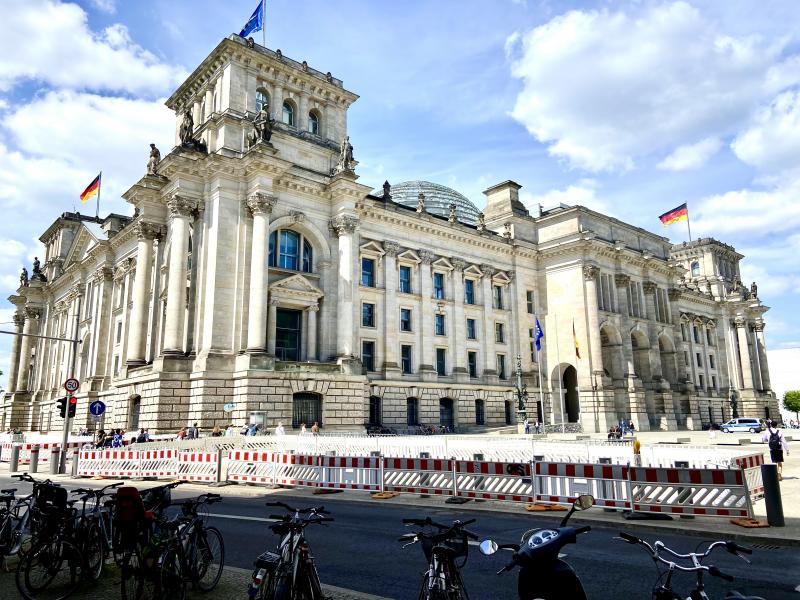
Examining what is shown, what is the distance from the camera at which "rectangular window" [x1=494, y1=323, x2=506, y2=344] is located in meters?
53.0

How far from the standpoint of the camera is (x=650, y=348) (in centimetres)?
5981

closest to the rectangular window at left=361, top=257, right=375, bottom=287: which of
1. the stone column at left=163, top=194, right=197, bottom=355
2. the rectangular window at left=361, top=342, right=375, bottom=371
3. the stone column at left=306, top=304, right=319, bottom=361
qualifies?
the rectangular window at left=361, top=342, right=375, bottom=371

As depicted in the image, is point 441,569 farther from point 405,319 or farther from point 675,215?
point 675,215

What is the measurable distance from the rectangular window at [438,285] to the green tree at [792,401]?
88291 millimetres

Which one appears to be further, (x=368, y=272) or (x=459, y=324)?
(x=459, y=324)

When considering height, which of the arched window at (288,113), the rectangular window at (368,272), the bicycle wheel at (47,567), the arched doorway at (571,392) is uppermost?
the arched window at (288,113)

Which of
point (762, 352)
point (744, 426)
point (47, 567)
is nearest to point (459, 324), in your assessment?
point (744, 426)

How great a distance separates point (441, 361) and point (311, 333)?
1384 cm

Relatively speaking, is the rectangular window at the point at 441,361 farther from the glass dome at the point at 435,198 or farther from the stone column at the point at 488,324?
the glass dome at the point at 435,198

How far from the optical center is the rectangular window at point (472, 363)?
50.2 metres

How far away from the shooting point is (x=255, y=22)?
3891cm

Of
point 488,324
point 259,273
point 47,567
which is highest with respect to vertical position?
point 259,273

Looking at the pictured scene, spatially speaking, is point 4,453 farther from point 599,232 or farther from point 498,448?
point 599,232

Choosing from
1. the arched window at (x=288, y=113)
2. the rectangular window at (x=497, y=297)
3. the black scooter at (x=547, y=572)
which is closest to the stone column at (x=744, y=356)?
the rectangular window at (x=497, y=297)
